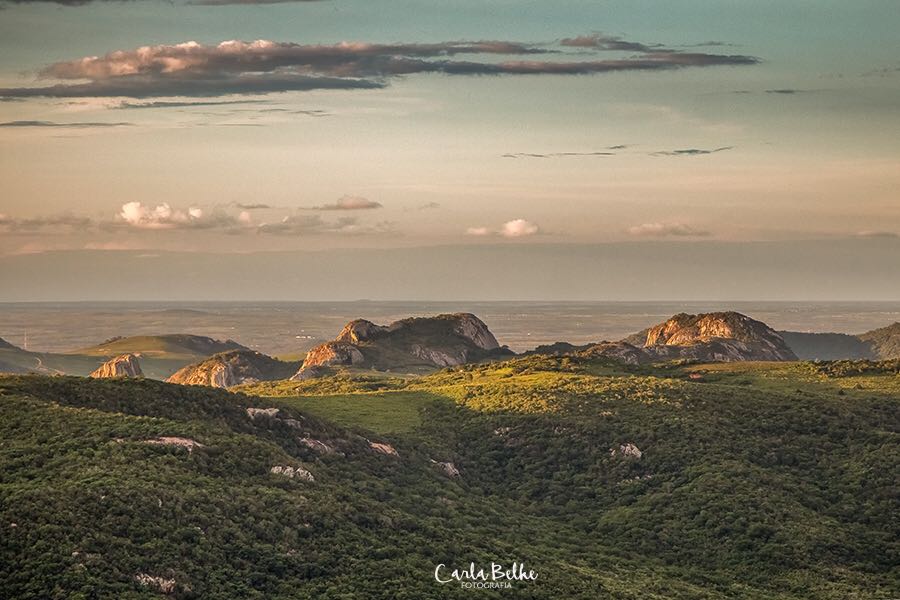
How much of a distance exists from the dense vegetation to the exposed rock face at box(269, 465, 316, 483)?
1.15 metres

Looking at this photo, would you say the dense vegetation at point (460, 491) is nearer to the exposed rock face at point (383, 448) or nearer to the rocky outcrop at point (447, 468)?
the rocky outcrop at point (447, 468)

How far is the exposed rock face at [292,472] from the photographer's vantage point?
110 metres

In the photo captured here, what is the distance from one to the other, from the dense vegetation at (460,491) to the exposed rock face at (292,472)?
45.3 inches

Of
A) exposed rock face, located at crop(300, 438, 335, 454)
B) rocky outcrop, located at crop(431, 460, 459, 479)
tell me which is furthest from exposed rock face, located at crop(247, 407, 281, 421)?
rocky outcrop, located at crop(431, 460, 459, 479)

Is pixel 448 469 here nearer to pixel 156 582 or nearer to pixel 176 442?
pixel 176 442

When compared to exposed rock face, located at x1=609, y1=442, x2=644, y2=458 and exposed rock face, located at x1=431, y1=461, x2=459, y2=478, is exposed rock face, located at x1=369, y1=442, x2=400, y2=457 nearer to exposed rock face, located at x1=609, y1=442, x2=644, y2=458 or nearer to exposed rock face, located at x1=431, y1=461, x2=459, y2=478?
exposed rock face, located at x1=431, y1=461, x2=459, y2=478

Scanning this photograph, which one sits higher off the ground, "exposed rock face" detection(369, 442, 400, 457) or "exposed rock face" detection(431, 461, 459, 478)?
"exposed rock face" detection(369, 442, 400, 457)

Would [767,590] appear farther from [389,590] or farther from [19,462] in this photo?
[19,462]

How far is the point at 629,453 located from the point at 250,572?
5995cm

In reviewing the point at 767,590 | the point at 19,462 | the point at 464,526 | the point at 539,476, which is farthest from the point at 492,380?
the point at 19,462

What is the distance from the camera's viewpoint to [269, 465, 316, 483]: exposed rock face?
110375mm

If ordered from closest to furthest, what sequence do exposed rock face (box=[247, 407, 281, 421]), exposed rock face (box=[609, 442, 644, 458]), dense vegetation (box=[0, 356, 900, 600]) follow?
dense vegetation (box=[0, 356, 900, 600]) → exposed rock face (box=[247, 407, 281, 421]) → exposed rock face (box=[609, 442, 644, 458])

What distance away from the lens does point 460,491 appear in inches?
5098

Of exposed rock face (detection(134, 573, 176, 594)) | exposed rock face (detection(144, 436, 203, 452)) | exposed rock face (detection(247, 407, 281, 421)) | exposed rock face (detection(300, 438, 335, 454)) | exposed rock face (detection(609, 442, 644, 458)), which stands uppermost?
exposed rock face (detection(247, 407, 281, 421))
